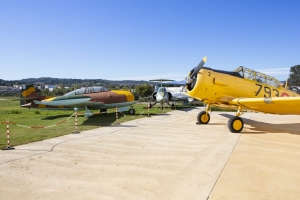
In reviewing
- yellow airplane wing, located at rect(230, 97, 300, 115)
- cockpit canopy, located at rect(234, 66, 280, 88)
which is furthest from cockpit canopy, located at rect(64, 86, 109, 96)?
yellow airplane wing, located at rect(230, 97, 300, 115)

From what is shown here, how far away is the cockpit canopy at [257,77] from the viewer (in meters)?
10.2

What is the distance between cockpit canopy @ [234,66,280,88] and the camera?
10172mm

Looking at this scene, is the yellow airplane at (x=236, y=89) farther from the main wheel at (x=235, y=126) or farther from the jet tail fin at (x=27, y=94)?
the jet tail fin at (x=27, y=94)

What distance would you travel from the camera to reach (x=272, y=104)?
846 cm

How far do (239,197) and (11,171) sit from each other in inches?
182

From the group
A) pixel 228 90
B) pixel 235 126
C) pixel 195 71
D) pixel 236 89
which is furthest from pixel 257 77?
pixel 195 71

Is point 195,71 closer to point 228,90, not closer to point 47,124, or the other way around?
point 228,90

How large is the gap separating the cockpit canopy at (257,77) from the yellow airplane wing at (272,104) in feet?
5.87

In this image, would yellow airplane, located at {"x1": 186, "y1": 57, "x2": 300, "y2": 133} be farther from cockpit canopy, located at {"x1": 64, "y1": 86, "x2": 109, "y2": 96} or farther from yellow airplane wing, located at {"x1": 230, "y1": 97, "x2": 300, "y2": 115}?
cockpit canopy, located at {"x1": 64, "y1": 86, "x2": 109, "y2": 96}

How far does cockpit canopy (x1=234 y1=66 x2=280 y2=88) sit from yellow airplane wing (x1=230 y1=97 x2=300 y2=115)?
1.79 metres

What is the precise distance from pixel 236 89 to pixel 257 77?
1.46 metres

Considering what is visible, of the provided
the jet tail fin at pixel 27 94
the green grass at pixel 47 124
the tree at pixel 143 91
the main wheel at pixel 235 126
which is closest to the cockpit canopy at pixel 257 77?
the main wheel at pixel 235 126

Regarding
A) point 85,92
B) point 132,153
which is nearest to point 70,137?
point 132,153

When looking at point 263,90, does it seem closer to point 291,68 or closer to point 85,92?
point 85,92
